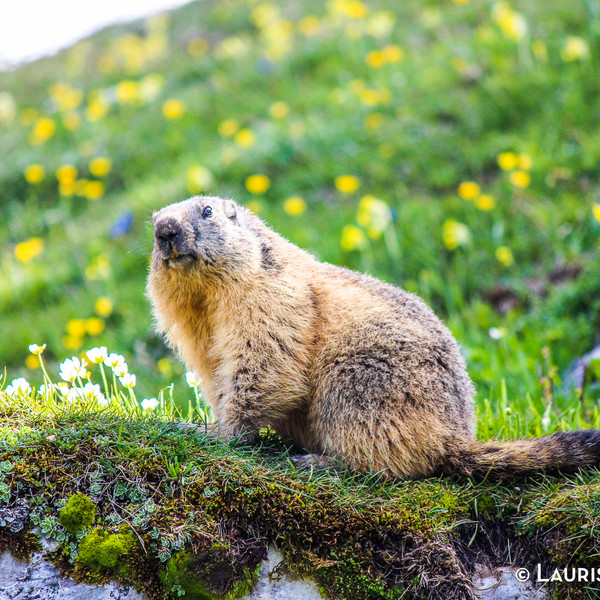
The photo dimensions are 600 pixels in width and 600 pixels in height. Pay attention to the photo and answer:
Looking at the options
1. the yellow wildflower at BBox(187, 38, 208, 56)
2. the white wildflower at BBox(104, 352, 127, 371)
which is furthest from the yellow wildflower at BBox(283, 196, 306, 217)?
the yellow wildflower at BBox(187, 38, 208, 56)

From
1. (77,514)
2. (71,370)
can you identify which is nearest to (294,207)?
(71,370)

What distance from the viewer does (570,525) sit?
11.6ft

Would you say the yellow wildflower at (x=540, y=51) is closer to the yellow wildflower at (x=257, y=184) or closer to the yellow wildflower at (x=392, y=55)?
the yellow wildflower at (x=392, y=55)

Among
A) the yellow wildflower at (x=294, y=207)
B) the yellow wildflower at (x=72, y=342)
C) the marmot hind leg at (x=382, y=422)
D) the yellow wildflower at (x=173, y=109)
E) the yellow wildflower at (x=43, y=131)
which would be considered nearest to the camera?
the marmot hind leg at (x=382, y=422)

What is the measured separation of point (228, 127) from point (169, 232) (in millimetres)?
6499

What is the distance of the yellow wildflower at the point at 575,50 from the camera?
8.78 meters

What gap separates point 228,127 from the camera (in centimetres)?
1036

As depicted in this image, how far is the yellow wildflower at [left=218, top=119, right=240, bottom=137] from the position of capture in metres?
10.3

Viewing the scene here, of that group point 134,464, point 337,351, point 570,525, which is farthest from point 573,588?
point 134,464

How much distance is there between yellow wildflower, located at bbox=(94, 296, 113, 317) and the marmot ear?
140 inches

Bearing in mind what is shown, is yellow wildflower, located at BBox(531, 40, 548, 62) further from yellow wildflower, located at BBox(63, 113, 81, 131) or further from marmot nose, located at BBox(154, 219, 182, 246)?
yellow wildflower, located at BBox(63, 113, 81, 131)

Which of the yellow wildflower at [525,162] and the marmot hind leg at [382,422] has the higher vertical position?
the yellow wildflower at [525,162]

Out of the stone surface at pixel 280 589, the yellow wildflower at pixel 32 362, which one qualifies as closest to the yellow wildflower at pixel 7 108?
the yellow wildflower at pixel 32 362

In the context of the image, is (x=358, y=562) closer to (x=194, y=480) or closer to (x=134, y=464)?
(x=194, y=480)
